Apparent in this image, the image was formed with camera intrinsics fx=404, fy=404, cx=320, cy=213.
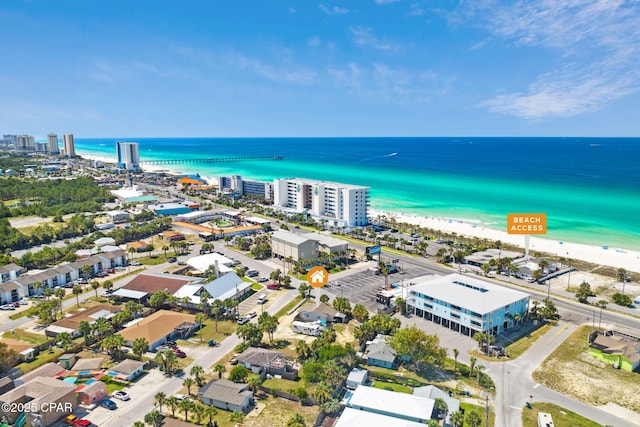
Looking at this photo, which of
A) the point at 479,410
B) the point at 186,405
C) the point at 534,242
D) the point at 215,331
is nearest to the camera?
the point at 186,405

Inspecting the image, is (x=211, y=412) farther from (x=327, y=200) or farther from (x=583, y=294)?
(x=327, y=200)

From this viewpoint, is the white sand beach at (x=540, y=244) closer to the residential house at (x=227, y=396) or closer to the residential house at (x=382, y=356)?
the residential house at (x=382, y=356)

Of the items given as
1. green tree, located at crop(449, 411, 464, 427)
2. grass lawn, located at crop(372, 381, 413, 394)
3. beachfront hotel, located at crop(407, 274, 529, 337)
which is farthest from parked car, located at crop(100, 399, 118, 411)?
beachfront hotel, located at crop(407, 274, 529, 337)

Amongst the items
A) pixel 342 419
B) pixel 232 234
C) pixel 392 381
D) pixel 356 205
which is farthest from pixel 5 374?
pixel 356 205

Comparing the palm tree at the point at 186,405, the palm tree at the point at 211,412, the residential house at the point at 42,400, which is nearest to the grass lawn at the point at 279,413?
the palm tree at the point at 211,412

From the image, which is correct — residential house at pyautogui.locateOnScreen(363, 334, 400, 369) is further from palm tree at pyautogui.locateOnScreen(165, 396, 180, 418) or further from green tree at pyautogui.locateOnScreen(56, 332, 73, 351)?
green tree at pyautogui.locateOnScreen(56, 332, 73, 351)

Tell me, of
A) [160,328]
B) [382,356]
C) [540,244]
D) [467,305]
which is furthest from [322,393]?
[540,244]
